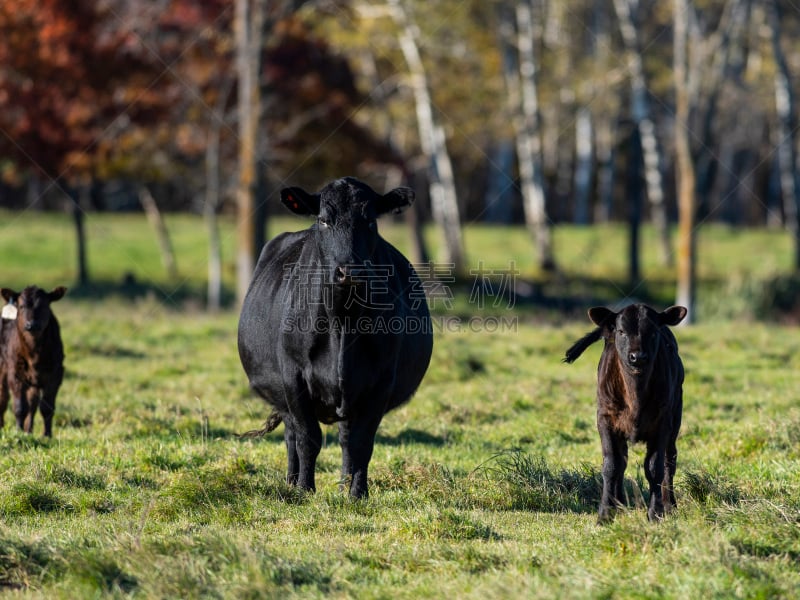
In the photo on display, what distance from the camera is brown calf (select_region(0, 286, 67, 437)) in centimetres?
991

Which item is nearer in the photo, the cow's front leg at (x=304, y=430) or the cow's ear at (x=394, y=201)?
the cow's front leg at (x=304, y=430)

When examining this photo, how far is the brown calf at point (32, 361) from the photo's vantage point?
9.91 metres

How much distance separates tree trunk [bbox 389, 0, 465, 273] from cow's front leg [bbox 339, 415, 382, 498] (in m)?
21.9

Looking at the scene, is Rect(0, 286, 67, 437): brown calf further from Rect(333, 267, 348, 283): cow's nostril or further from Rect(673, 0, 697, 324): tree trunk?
Rect(673, 0, 697, 324): tree trunk

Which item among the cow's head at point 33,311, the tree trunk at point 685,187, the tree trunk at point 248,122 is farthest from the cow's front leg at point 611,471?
the tree trunk at point 248,122

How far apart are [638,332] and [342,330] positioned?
2104 millimetres

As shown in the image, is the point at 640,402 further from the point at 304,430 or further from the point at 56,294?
the point at 56,294

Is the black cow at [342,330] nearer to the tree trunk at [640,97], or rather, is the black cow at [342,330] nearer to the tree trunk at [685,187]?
the tree trunk at [685,187]

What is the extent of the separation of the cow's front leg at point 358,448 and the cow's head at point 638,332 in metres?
1.83

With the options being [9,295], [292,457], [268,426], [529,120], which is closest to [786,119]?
[529,120]

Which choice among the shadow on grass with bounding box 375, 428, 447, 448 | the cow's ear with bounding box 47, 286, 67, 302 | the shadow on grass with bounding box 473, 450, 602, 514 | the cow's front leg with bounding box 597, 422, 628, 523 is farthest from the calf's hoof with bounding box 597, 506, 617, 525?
the cow's ear with bounding box 47, 286, 67, 302

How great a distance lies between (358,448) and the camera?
7.62m

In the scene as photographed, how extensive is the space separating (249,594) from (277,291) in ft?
13.0

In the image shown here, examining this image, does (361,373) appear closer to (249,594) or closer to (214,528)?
(214,528)
